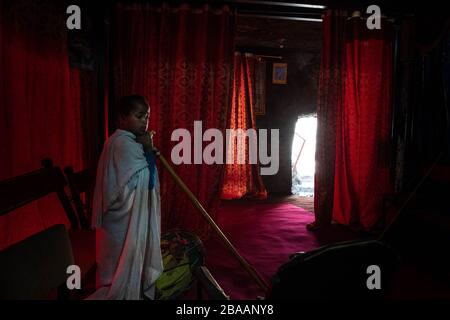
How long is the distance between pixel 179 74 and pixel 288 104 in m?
3.48

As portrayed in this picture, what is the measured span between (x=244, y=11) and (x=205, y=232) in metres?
2.70

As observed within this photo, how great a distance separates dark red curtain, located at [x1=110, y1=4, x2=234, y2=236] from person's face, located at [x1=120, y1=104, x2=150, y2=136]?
1.64m

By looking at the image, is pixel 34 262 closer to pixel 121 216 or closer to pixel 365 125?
pixel 121 216

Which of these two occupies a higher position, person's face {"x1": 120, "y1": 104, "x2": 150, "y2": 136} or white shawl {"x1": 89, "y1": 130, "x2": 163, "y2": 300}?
person's face {"x1": 120, "y1": 104, "x2": 150, "y2": 136}

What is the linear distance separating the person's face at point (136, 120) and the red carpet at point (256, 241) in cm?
139

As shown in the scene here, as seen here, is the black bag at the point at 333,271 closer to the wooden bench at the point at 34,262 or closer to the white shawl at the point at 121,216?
the wooden bench at the point at 34,262

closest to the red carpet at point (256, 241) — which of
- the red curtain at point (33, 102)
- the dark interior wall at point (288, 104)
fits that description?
the dark interior wall at point (288, 104)

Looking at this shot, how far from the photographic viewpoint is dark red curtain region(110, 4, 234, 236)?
139 inches

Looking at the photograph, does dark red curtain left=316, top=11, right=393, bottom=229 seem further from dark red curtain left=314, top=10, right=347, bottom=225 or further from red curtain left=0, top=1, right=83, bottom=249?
red curtain left=0, top=1, right=83, bottom=249

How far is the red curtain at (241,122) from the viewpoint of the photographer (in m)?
6.10

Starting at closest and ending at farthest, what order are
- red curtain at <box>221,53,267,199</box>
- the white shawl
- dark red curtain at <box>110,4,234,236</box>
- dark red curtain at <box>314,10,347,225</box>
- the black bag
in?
1. the black bag
2. the white shawl
3. dark red curtain at <box>110,4,234,236</box>
4. dark red curtain at <box>314,10,347,225</box>
5. red curtain at <box>221,53,267,199</box>

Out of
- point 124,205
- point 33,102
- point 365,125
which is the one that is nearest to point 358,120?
point 365,125

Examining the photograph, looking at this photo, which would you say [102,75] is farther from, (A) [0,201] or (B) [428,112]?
(B) [428,112]

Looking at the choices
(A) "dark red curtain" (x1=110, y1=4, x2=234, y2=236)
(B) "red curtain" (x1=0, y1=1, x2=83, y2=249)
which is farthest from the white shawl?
(A) "dark red curtain" (x1=110, y1=4, x2=234, y2=236)
